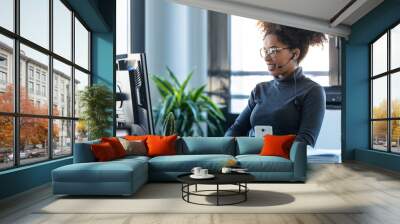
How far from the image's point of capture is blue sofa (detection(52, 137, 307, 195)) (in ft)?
13.2

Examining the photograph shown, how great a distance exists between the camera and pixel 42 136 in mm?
5062

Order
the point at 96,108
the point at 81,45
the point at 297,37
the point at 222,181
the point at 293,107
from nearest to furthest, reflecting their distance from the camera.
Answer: the point at 222,181 < the point at 96,108 < the point at 81,45 < the point at 293,107 < the point at 297,37

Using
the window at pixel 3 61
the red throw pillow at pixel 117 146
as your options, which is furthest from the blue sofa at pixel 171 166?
the window at pixel 3 61

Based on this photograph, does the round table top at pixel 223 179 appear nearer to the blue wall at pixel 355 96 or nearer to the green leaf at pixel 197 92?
the green leaf at pixel 197 92

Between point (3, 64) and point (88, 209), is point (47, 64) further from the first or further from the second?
point (88, 209)

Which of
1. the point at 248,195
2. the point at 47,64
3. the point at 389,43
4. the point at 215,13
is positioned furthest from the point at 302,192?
the point at 215,13

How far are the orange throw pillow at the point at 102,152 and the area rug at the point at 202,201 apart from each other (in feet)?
2.13

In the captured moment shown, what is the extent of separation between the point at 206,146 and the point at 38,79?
2.44m

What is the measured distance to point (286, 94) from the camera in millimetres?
7656

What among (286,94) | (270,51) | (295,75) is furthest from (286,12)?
(286,94)

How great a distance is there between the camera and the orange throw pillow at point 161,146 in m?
5.56

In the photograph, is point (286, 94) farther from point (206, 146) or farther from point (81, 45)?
point (81, 45)

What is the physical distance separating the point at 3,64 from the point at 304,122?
5.42m

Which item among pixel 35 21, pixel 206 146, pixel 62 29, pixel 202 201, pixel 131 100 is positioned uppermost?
pixel 62 29
